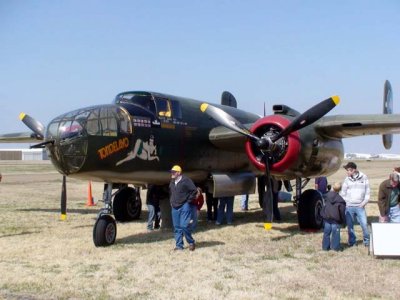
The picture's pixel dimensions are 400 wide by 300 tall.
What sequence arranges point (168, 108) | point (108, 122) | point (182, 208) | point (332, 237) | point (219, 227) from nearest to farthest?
point (332, 237)
point (182, 208)
point (108, 122)
point (168, 108)
point (219, 227)

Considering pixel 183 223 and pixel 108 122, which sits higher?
pixel 108 122

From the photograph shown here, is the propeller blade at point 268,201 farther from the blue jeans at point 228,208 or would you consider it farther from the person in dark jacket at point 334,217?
the blue jeans at point 228,208

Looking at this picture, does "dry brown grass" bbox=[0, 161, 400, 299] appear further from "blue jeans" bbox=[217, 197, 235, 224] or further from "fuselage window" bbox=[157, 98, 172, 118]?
"fuselage window" bbox=[157, 98, 172, 118]

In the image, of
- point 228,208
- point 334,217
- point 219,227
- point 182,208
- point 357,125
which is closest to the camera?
point 334,217

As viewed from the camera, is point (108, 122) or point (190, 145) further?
point (190, 145)

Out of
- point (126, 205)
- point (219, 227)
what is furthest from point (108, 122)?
point (126, 205)

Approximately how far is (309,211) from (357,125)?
2.44 metres

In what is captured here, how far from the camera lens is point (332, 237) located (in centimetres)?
921

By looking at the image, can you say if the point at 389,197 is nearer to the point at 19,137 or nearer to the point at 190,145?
the point at 190,145

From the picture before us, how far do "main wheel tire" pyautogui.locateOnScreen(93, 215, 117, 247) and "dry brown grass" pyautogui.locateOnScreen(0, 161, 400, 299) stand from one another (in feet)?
0.63

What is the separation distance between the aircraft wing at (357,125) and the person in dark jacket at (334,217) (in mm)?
2801

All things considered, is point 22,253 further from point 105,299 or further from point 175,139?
point 175,139

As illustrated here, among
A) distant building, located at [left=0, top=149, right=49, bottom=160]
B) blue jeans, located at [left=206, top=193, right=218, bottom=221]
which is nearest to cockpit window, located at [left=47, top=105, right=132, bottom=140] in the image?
blue jeans, located at [left=206, top=193, right=218, bottom=221]

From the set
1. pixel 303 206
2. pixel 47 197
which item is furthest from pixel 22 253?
pixel 47 197
